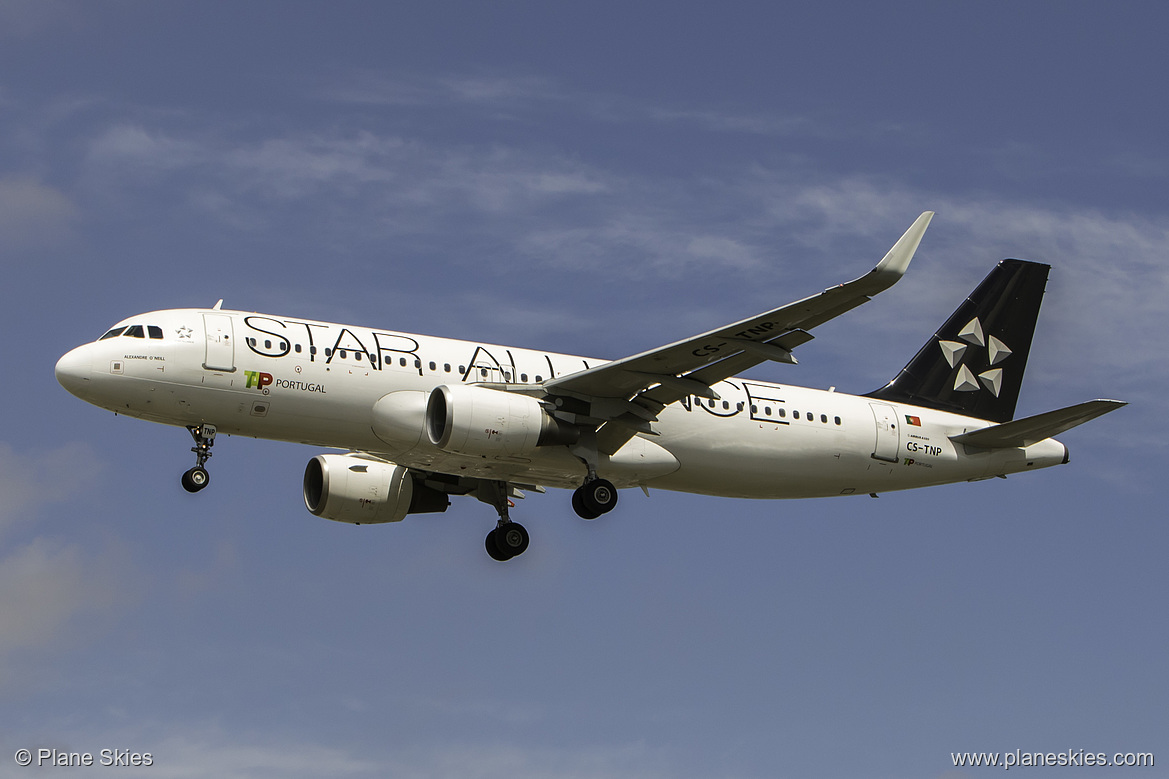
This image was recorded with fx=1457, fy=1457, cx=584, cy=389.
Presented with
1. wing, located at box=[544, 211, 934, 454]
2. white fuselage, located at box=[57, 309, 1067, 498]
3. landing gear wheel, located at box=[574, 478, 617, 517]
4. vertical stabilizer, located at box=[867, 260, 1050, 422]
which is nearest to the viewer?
wing, located at box=[544, 211, 934, 454]

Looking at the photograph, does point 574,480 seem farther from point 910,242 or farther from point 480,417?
point 910,242

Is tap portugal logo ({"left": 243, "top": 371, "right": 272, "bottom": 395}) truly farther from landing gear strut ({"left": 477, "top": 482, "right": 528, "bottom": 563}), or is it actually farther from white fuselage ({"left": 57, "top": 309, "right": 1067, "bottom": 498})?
landing gear strut ({"left": 477, "top": 482, "right": 528, "bottom": 563})

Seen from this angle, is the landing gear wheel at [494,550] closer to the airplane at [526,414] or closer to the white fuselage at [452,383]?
the airplane at [526,414]

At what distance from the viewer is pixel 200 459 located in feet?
105

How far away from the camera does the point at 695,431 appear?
34.9 meters

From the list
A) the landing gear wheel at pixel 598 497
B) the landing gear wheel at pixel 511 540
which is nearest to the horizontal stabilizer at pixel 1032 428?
the landing gear wheel at pixel 598 497

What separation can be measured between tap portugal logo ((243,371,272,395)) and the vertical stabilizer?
54.0ft

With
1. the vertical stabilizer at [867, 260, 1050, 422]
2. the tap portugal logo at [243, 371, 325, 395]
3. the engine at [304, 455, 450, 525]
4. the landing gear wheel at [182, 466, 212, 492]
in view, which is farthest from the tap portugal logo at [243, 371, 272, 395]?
the vertical stabilizer at [867, 260, 1050, 422]

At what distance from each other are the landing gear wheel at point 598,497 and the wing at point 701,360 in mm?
940

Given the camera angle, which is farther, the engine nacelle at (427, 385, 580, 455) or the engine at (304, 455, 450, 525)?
the engine at (304, 455, 450, 525)

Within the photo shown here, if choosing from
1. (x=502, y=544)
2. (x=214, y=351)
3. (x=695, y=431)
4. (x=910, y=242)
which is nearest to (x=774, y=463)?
(x=695, y=431)

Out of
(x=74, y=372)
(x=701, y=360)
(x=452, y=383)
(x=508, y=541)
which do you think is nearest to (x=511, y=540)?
(x=508, y=541)

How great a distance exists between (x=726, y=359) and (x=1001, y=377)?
12165 mm

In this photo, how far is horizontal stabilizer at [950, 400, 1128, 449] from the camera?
33750mm
